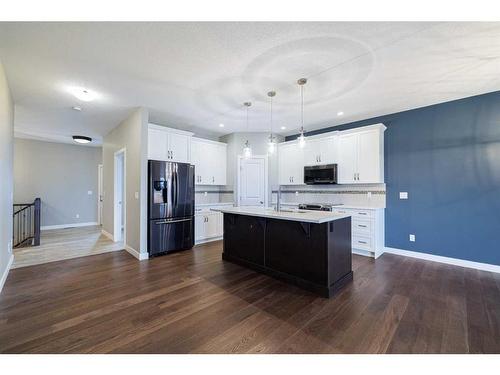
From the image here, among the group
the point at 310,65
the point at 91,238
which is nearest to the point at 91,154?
the point at 91,238

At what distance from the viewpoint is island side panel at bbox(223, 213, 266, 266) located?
331 centimetres

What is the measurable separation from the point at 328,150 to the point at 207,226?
3221 mm

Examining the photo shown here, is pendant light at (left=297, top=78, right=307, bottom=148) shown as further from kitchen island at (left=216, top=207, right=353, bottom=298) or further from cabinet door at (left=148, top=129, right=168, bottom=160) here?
cabinet door at (left=148, top=129, right=168, bottom=160)

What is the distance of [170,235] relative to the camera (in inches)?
168

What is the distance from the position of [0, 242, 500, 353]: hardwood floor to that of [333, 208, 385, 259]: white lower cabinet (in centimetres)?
63

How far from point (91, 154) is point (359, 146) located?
8282 millimetres

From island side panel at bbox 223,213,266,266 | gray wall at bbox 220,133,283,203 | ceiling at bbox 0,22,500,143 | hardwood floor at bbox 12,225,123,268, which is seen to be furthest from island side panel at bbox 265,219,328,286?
hardwood floor at bbox 12,225,123,268

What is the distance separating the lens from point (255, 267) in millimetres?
3340

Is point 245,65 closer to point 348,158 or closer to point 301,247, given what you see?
point 301,247

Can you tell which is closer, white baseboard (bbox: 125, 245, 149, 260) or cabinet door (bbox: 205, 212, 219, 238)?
white baseboard (bbox: 125, 245, 149, 260)

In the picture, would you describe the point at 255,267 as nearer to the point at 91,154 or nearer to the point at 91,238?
the point at 91,238

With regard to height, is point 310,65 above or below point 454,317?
above

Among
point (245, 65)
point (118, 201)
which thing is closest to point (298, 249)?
point (245, 65)

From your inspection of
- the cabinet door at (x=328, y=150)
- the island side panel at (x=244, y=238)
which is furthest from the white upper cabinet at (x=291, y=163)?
the island side panel at (x=244, y=238)
